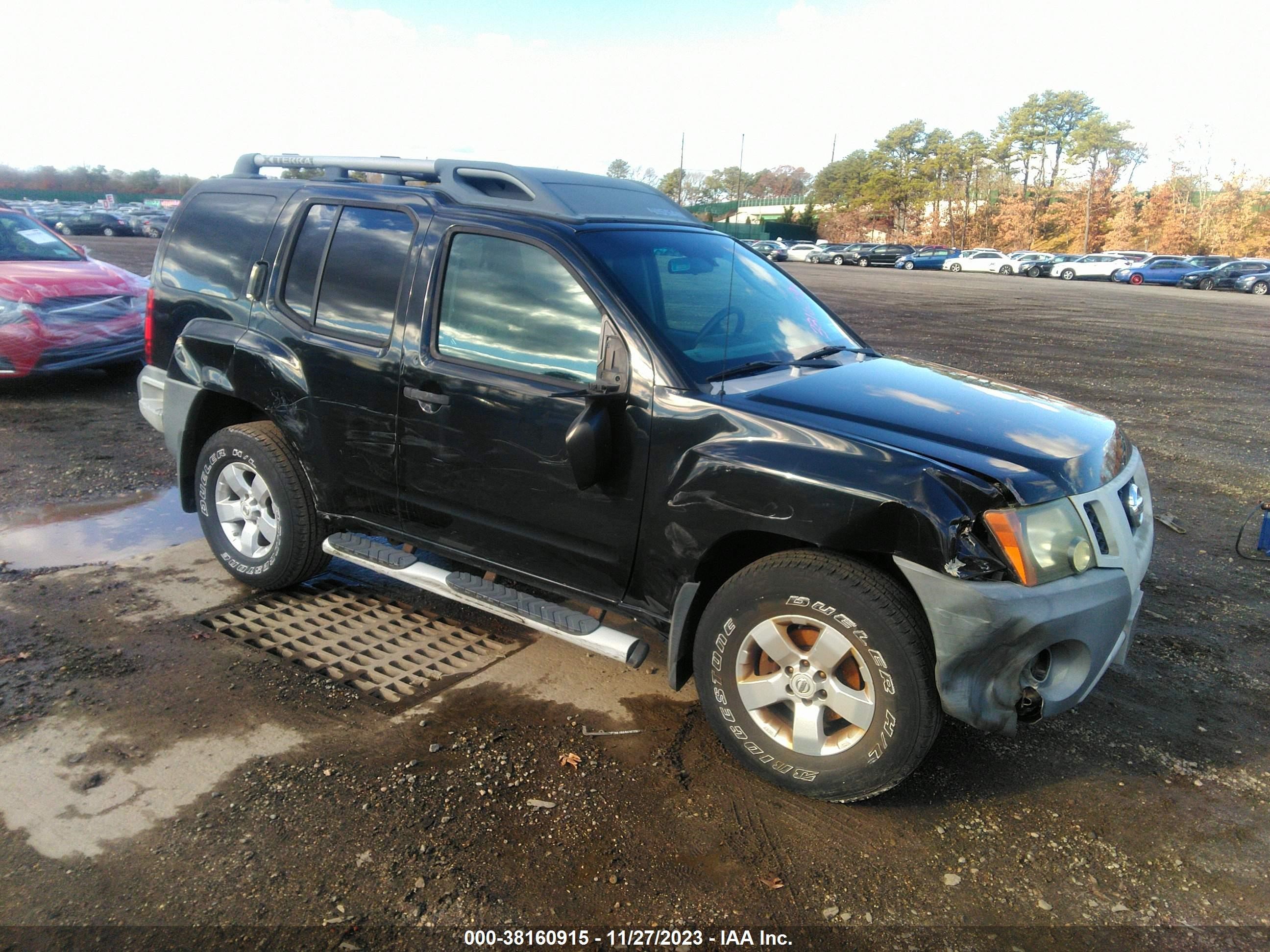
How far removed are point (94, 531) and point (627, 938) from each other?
14.5ft

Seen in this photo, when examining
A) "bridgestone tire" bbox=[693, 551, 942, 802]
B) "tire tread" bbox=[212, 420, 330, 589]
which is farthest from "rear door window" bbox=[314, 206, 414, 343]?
"bridgestone tire" bbox=[693, 551, 942, 802]

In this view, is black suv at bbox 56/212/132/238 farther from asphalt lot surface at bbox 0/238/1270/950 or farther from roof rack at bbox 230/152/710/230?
asphalt lot surface at bbox 0/238/1270/950

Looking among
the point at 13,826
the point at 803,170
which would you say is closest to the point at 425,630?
the point at 13,826

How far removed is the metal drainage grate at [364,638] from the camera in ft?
12.6

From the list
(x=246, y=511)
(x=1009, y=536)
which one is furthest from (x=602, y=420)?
(x=246, y=511)

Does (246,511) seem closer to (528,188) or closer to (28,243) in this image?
(528,188)

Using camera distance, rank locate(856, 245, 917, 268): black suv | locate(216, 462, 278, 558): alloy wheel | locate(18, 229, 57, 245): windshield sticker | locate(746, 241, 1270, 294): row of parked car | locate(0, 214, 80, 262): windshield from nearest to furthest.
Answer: locate(216, 462, 278, 558): alloy wheel, locate(0, 214, 80, 262): windshield, locate(18, 229, 57, 245): windshield sticker, locate(746, 241, 1270, 294): row of parked car, locate(856, 245, 917, 268): black suv

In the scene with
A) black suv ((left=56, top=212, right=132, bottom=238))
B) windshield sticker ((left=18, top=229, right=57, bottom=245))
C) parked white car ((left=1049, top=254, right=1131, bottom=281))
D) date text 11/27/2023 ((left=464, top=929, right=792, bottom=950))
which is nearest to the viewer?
date text 11/27/2023 ((left=464, top=929, right=792, bottom=950))

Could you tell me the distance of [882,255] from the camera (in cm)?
5522

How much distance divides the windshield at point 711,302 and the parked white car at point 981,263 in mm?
51698

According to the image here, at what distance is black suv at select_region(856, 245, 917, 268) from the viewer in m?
54.8

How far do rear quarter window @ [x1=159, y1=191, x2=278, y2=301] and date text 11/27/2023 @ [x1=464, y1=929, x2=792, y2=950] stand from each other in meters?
3.29

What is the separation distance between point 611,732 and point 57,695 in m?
2.20

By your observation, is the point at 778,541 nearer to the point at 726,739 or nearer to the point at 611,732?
the point at 726,739
